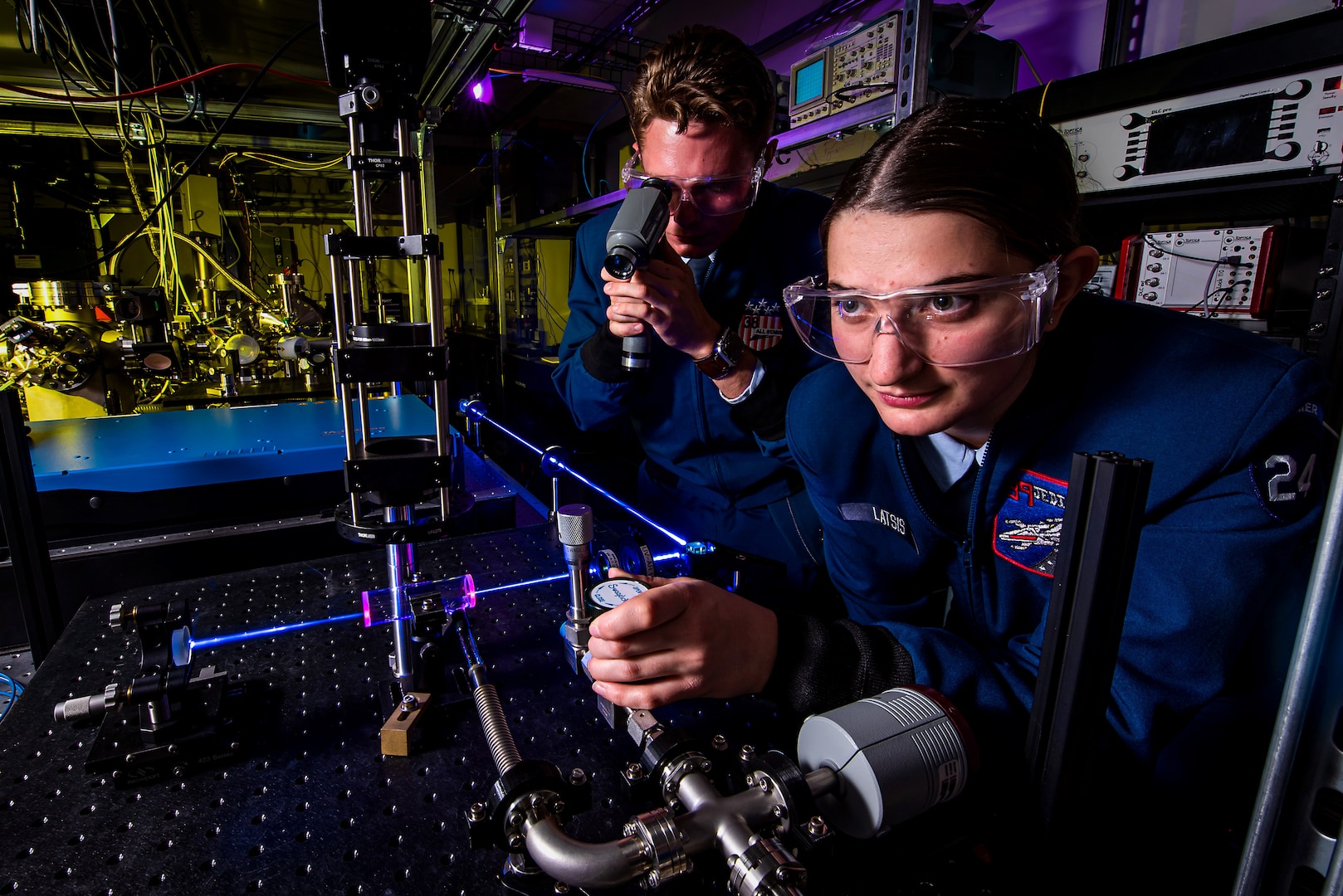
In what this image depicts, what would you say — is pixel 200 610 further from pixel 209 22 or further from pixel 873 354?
pixel 209 22

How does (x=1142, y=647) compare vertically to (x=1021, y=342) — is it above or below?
below

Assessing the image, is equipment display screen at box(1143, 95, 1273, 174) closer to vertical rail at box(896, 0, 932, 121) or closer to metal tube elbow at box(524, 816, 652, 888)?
vertical rail at box(896, 0, 932, 121)

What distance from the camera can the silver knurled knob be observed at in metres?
0.61

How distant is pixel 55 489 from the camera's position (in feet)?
4.05

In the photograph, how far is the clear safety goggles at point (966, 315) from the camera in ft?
2.12

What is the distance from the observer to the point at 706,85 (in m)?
1.10

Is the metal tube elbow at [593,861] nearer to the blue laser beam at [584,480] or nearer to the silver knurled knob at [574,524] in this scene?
the silver knurled knob at [574,524]

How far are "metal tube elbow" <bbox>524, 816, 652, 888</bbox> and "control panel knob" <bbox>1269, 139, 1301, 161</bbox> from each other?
1673 millimetres

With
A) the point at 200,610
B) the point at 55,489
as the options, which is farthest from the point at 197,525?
the point at 200,610

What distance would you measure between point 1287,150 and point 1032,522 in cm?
111

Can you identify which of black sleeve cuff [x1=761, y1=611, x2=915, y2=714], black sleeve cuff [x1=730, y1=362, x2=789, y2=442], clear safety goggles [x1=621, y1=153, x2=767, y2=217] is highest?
clear safety goggles [x1=621, y1=153, x2=767, y2=217]

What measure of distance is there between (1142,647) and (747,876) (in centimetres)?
47

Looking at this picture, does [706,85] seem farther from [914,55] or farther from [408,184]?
[914,55]

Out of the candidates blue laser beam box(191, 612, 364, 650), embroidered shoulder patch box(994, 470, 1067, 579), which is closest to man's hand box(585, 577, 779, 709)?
embroidered shoulder patch box(994, 470, 1067, 579)
